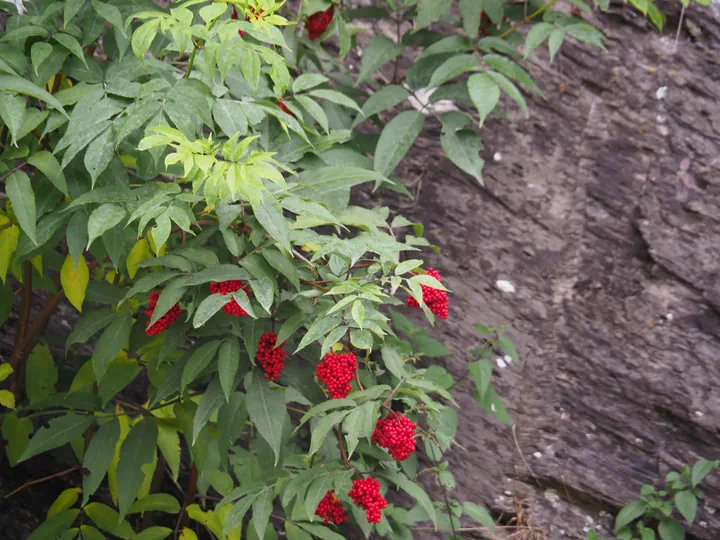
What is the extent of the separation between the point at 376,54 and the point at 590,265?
3.75 ft

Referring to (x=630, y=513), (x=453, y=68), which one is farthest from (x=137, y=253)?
(x=630, y=513)

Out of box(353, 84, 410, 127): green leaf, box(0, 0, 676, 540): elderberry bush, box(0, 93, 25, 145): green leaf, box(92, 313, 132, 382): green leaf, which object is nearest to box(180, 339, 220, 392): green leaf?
box(0, 0, 676, 540): elderberry bush

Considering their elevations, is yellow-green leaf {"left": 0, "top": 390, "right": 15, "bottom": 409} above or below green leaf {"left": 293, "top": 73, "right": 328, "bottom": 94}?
below

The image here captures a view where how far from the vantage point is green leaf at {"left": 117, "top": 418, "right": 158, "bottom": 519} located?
71.2 inches

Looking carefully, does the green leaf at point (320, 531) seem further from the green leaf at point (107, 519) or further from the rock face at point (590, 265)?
the rock face at point (590, 265)

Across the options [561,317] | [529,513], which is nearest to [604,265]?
[561,317]

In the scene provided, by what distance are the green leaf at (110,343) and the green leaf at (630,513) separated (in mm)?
1886

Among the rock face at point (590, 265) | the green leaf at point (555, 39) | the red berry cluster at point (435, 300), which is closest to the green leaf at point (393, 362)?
the red berry cluster at point (435, 300)

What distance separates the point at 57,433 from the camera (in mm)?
1841

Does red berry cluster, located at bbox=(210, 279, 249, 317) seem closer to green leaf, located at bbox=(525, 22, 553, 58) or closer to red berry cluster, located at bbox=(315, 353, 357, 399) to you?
red berry cluster, located at bbox=(315, 353, 357, 399)

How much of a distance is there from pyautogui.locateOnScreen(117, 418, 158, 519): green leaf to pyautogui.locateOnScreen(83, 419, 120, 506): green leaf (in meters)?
0.03

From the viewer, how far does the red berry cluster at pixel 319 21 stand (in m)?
2.19

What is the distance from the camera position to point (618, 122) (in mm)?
2715

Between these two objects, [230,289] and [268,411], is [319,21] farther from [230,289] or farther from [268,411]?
[268,411]
